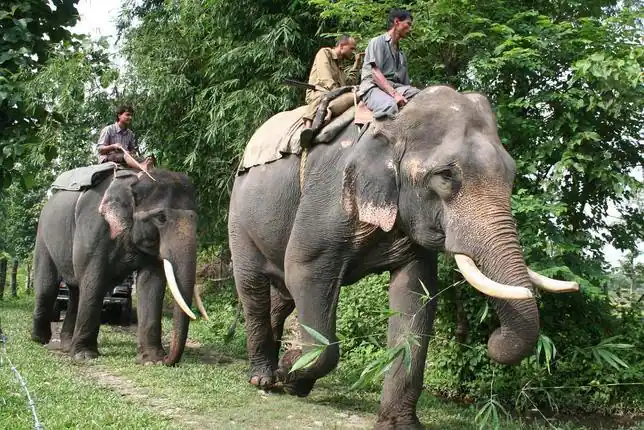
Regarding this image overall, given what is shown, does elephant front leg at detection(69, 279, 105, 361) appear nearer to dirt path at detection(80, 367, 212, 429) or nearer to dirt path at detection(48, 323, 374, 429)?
dirt path at detection(80, 367, 212, 429)

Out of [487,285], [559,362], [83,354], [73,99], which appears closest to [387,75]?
[487,285]

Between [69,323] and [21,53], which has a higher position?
[21,53]

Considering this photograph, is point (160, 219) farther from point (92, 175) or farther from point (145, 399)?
point (145, 399)

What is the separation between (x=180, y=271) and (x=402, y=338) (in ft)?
12.8

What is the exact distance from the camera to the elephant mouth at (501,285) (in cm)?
449

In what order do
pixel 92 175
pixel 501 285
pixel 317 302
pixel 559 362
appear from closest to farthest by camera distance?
pixel 501 285 → pixel 317 302 → pixel 559 362 → pixel 92 175

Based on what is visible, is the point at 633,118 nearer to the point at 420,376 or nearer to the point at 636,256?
the point at 636,256

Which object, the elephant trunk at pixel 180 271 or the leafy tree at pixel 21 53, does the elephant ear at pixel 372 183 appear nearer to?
the leafy tree at pixel 21 53

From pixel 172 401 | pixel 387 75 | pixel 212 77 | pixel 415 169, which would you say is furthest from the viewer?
pixel 212 77

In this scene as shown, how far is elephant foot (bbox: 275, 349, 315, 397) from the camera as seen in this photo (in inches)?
261

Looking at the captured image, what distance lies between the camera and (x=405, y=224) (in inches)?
217

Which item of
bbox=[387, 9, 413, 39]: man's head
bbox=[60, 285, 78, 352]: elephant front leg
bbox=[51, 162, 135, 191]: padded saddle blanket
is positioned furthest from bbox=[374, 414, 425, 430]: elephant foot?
bbox=[60, 285, 78, 352]: elephant front leg

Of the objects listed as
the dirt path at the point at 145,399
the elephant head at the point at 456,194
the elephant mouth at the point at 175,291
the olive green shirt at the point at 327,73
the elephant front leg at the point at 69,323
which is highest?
the olive green shirt at the point at 327,73

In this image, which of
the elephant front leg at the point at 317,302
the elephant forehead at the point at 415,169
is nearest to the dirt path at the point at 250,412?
the elephant front leg at the point at 317,302
